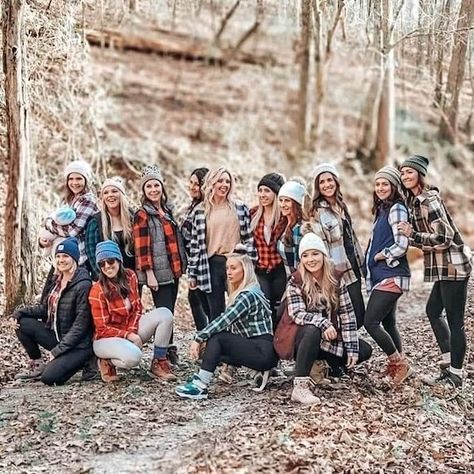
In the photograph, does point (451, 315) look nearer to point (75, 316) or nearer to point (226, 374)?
point (226, 374)

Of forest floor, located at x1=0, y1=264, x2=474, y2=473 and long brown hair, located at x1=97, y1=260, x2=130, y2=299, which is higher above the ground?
long brown hair, located at x1=97, y1=260, x2=130, y2=299

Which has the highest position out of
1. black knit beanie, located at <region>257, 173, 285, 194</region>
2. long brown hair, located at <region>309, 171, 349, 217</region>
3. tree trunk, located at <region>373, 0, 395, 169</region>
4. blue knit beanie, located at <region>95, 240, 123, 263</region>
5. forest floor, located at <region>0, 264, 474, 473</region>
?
tree trunk, located at <region>373, 0, 395, 169</region>

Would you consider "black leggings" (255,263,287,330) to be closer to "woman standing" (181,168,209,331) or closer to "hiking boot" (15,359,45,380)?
"woman standing" (181,168,209,331)

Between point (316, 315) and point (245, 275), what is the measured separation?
2.09 ft

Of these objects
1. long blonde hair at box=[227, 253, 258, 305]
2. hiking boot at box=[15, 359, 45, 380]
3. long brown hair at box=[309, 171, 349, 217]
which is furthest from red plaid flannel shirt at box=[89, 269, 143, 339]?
long brown hair at box=[309, 171, 349, 217]

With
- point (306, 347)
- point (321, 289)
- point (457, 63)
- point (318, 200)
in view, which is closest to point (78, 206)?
point (318, 200)

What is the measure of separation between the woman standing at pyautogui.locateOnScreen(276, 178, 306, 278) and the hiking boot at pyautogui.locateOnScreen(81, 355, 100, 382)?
1835 mm

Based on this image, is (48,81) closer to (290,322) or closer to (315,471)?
(290,322)

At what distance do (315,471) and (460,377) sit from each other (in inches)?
85.2

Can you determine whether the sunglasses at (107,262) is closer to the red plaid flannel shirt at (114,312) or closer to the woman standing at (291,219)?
the red plaid flannel shirt at (114,312)

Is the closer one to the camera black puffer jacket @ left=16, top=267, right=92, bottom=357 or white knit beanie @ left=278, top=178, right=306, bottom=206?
black puffer jacket @ left=16, top=267, right=92, bottom=357

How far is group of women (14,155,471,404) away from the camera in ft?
18.4

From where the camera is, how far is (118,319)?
599cm

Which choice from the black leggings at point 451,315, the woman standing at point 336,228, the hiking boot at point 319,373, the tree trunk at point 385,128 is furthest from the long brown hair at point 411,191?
the tree trunk at point 385,128
